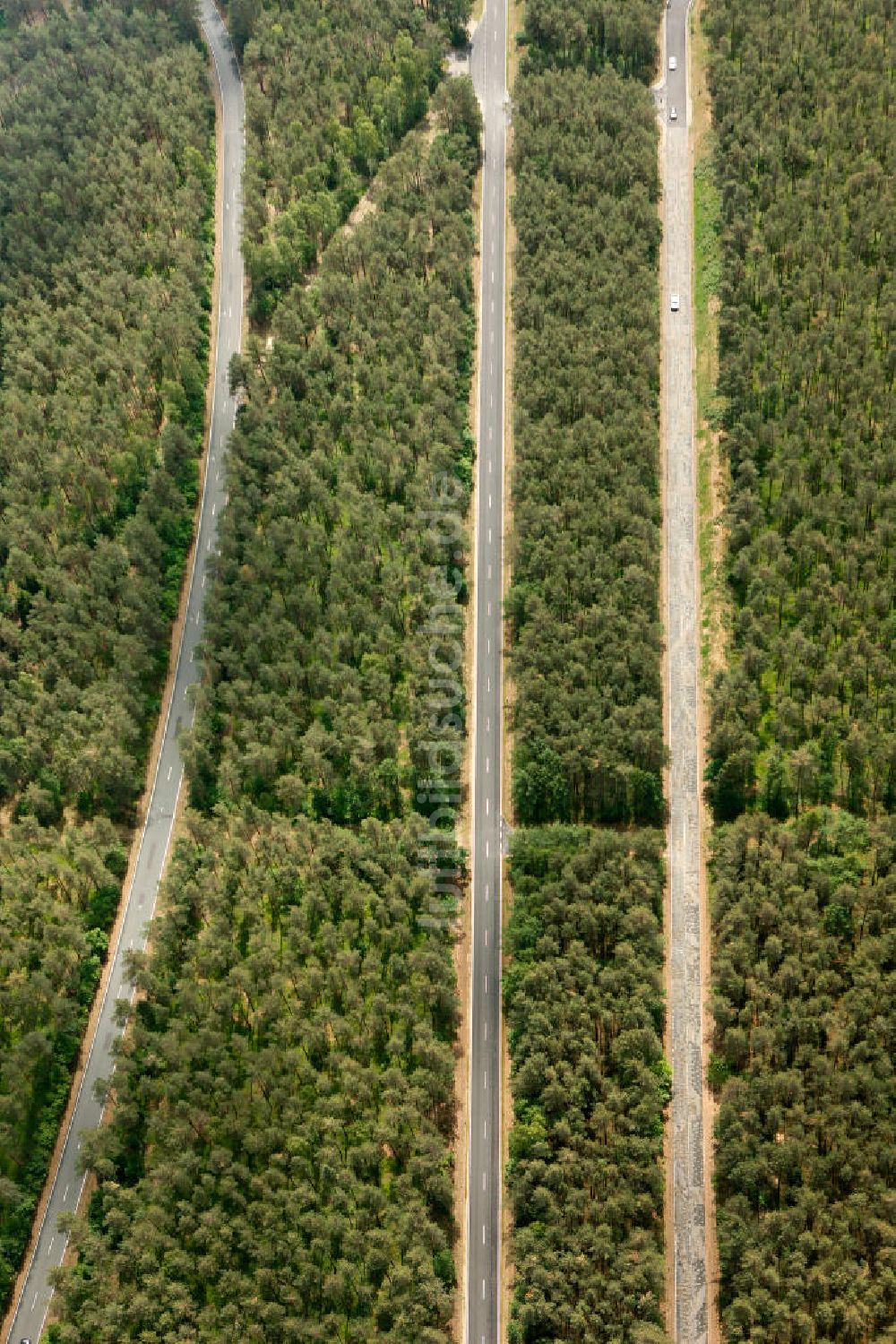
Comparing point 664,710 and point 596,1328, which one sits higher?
point 664,710

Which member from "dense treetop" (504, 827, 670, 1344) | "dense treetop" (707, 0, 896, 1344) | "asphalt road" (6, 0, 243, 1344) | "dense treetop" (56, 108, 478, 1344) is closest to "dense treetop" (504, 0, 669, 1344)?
"dense treetop" (504, 827, 670, 1344)

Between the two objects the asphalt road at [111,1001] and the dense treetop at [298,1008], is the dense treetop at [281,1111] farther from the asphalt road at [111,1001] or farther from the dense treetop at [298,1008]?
the asphalt road at [111,1001]

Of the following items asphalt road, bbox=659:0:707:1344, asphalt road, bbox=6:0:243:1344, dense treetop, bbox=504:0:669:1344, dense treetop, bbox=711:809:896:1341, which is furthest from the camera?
asphalt road, bbox=6:0:243:1344

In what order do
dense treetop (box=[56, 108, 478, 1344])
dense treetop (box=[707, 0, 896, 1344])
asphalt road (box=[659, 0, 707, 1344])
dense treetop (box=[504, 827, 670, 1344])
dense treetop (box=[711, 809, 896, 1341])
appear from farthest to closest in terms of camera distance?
asphalt road (box=[659, 0, 707, 1344])
dense treetop (box=[56, 108, 478, 1344])
dense treetop (box=[504, 827, 670, 1344])
dense treetop (box=[707, 0, 896, 1344])
dense treetop (box=[711, 809, 896, 1341])

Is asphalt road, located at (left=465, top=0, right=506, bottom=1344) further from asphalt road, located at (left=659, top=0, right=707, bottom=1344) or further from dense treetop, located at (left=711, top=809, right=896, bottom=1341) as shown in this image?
dense treetop, located at (left=711, top=809, right=896, bottom=1341)

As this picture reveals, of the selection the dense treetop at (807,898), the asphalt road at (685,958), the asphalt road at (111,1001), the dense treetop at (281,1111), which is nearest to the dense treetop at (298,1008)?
the dense treetop at (281,1111)

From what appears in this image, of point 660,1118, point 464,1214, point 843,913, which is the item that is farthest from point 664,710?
point 464,1214

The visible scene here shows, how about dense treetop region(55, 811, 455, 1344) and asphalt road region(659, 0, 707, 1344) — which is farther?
asphalt road region(659, 0, 707, 1344)

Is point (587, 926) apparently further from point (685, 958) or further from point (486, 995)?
point (486, 995)

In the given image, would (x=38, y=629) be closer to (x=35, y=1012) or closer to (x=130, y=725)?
(x=130, y=725)
